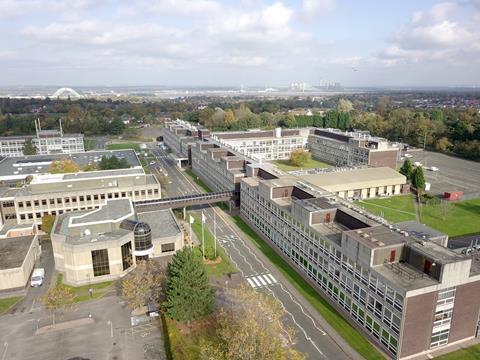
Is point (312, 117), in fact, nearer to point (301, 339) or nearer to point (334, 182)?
point (334, 182)

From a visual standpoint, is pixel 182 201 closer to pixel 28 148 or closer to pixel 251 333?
pixel 251 333

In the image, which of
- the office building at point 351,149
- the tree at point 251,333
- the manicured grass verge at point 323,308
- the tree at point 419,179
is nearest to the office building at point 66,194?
the manicured grass verge at point 323,308

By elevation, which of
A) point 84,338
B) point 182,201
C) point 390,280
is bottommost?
point 84,338

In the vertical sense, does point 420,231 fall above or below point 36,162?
above

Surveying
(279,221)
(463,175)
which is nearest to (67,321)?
(279,221)

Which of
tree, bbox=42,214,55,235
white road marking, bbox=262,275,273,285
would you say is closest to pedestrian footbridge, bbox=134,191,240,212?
tree, bbox=42,214,55,235

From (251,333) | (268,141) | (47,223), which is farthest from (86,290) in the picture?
(268,141)
